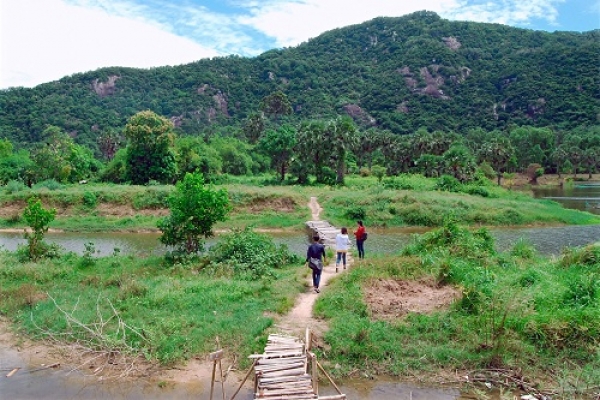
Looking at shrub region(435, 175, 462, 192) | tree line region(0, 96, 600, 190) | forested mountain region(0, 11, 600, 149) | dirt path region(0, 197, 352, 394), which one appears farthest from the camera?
forested mountain region(0, 11, 600, 149)

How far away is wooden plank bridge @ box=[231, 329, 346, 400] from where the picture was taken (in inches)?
325

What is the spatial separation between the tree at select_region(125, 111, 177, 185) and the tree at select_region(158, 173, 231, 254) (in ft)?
105

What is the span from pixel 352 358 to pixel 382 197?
29.4 metres

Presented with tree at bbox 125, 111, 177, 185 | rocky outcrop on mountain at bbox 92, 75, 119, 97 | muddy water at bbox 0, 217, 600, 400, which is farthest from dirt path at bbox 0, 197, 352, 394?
rocky outcrop on mountain at bbox 92, 75, 119, 97

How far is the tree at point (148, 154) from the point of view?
50694 millimetres

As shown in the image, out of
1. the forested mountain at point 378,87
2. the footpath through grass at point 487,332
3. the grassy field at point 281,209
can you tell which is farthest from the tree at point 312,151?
the forested mountain at point 378,87

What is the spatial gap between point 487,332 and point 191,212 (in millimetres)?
13025

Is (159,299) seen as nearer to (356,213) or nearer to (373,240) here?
(373,240)

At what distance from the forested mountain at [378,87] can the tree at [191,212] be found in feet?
274

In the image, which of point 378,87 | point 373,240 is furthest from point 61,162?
point 378,87

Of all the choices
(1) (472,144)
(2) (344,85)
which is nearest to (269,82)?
(2) (344,85)

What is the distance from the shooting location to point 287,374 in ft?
28.8

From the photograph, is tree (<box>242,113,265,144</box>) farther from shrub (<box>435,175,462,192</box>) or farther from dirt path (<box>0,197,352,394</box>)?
dirt path (<box>0,197,352,394</box>)

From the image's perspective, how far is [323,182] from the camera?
53938 millimetres
